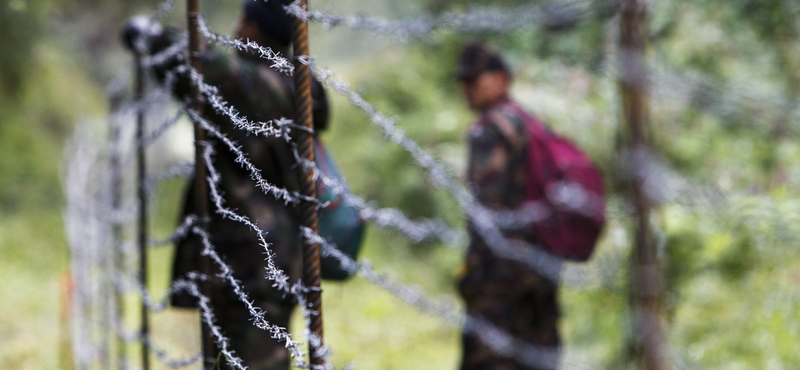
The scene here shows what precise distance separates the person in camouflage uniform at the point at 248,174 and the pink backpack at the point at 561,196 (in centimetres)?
159

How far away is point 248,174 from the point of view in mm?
1839

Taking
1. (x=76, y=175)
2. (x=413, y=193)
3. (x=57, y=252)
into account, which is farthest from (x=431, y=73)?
(x=76, y=175)

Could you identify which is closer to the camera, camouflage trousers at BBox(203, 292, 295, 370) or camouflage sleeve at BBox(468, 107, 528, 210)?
camouflage trousers at BBox(203, 292, 295, 370)

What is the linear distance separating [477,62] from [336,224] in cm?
173

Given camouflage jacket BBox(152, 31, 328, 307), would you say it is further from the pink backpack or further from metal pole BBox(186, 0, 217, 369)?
the pink backpack

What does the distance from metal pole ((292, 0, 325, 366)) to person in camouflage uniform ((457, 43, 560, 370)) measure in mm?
2096

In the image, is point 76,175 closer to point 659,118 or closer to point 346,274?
point 346,274

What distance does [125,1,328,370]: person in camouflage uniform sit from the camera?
1764mm

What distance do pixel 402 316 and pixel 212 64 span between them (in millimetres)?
5191

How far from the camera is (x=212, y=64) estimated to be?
5.69 ft

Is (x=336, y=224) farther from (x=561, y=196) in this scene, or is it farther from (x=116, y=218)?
(x=561, y=196)

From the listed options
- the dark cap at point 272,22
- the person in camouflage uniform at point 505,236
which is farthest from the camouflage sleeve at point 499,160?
the dark cap at point 272,22

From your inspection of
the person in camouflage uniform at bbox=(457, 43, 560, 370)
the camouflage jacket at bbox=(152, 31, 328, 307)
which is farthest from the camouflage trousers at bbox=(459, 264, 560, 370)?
the camouflage jacket at bbox=(152, 31, 328, 307)

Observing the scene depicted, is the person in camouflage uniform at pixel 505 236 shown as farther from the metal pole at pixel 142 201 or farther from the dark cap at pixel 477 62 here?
the metal pole at pixel 142 201
